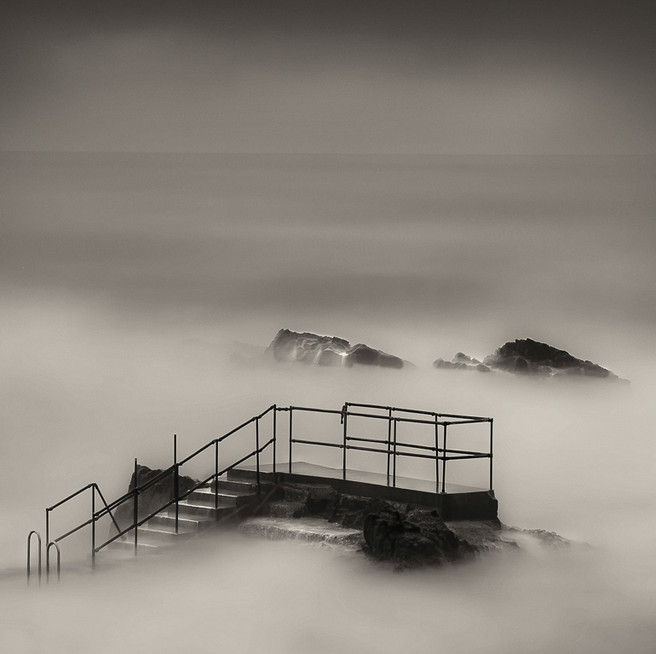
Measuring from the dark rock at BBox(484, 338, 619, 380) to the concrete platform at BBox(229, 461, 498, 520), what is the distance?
1347 centimetres

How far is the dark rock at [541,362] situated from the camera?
28.4 metres

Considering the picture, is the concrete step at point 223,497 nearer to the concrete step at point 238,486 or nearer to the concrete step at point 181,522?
the concrete step at point 238,486

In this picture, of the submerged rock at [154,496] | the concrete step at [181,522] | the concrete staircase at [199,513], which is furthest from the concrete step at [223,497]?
the submerged rock at [154,496]

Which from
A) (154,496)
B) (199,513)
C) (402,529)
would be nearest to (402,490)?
(402,529)

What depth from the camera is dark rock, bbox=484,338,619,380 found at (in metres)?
28.4

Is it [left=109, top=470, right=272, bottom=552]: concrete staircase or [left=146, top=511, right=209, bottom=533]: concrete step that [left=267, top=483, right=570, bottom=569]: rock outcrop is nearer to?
[left=109, top=470, right=272, bottom=552]: concrete staircase

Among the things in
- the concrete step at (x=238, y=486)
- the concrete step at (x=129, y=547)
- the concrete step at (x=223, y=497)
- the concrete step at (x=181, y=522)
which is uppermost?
the concrete step at (x=238, y=486)

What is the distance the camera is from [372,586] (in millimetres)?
13172

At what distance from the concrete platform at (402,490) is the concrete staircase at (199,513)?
328mm

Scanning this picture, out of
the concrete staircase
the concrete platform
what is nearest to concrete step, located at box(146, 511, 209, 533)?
the concrete staircase

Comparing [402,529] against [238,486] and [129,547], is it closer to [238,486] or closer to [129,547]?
[238,486]

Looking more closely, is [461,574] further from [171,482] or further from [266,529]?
[171,482]

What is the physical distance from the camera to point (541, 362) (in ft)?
94.0

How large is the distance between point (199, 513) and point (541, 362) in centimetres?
1531
